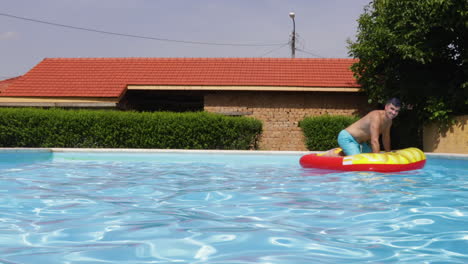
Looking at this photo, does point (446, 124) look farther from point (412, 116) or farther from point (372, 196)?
point (372, 196)

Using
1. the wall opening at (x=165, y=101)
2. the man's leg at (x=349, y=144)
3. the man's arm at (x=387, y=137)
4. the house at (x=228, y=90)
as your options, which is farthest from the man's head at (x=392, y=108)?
the wall opening at (x=165, y=101)

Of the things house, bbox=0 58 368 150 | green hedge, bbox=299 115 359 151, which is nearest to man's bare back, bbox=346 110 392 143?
green hedge, bbox=299 115 359 151

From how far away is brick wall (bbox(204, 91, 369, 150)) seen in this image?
19.0m

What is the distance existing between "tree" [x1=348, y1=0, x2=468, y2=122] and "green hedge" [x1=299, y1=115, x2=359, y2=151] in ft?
5.99

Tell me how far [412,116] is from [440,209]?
1241 centimetres

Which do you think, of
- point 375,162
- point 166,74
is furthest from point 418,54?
point 166,74

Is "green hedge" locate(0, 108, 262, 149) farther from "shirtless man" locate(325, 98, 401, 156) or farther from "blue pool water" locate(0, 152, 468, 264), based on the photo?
"shirtless man" locate(325, 98, 401, 156)

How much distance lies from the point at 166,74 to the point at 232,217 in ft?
53.8

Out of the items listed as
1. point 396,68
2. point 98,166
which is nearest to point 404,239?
point 98,166

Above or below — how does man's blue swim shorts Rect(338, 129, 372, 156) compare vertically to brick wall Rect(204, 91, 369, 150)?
below

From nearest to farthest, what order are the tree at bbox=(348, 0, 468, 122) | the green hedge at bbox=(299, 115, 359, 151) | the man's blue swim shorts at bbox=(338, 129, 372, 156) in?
the man's blue swim shorts at bbox=(338, 129, 372, 156) → the tree at bbox=(348, 0, 468, 122) → the green hedge at bbox=(299, 115, 359, 151)

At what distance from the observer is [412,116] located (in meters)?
16.9

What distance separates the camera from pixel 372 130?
29.6 ft

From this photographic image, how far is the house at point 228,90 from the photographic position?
61.7ft
